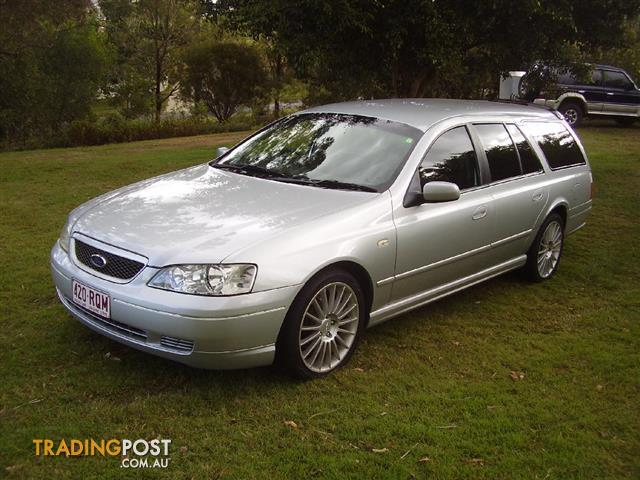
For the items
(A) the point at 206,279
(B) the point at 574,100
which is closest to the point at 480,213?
(A) the point at 206,279

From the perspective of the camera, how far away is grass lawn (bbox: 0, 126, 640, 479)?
10.0 ft

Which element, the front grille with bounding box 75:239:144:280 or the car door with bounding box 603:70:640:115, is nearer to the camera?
the front grille with bounding box 75:239:144:280

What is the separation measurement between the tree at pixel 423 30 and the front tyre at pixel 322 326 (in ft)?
14.4

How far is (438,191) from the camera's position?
162 inches

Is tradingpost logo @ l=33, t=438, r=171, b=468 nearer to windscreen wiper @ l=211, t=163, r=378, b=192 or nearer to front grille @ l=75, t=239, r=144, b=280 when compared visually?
front grille @ l=75, t=239, r=144, b=280

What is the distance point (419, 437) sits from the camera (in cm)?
326

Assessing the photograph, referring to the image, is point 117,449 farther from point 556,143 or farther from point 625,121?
point 625,121

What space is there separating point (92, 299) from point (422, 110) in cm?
279

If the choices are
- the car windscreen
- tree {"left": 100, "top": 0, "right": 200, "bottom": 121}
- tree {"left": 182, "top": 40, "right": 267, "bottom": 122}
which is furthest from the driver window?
the car windscreen

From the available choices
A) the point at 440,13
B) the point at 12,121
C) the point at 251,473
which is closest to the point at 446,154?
the point at 251,473

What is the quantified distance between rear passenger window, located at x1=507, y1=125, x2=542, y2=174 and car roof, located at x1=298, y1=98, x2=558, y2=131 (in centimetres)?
16

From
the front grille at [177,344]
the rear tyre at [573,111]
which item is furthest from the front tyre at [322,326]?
the rear tyre at [573,111]

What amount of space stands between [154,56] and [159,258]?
22.7 metres

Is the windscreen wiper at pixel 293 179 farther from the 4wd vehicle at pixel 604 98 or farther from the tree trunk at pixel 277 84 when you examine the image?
the tree trunk at pixel 277 84
